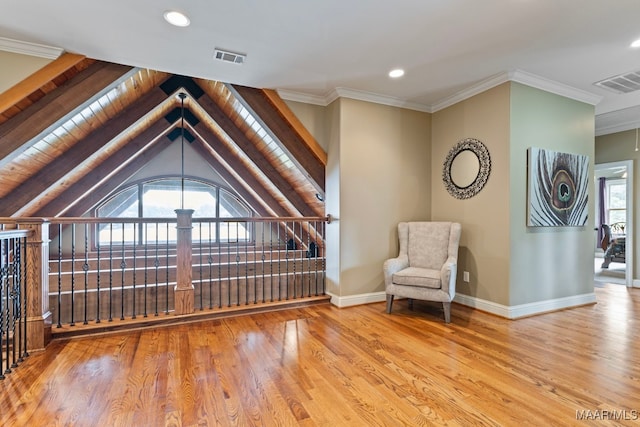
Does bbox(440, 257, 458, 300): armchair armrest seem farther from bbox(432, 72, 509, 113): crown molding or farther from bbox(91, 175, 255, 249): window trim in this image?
bbox(91, 175, 255, 249): window trim

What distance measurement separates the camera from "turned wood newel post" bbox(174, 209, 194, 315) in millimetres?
3129

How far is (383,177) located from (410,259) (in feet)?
3.34

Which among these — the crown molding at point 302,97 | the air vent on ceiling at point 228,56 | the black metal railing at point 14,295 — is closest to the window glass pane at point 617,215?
the crown molding at point 302,97

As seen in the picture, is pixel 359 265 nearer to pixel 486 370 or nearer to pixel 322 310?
pixel 322 310

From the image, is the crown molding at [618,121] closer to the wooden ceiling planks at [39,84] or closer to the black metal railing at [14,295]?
the wooden ceiling planks at [39,84]

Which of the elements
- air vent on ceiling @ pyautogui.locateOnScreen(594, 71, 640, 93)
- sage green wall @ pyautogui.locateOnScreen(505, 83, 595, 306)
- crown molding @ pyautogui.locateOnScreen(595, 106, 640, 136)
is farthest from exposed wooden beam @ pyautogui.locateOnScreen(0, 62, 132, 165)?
crown molding @ pyautogui.locateOnScreen(595, 106, 640, 136)

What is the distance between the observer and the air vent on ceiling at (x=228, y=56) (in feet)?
9.01

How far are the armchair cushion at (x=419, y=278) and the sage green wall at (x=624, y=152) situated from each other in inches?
145

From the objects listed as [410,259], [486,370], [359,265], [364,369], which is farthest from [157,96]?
[486,370]

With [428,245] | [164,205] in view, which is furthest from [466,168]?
[164,205]

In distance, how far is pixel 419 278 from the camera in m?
3.16

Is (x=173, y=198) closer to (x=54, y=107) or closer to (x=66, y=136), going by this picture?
(x=66, y=136)

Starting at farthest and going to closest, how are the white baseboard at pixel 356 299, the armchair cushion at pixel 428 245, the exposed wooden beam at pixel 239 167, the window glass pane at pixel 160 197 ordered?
the window glass pane at pixel 160 197, the exposed wooden beam at pixel 239 167, the white baseboard at pixel 356 299, the armchair cushion at pixel 428 245

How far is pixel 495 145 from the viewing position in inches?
130
